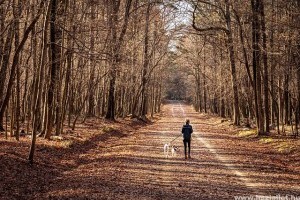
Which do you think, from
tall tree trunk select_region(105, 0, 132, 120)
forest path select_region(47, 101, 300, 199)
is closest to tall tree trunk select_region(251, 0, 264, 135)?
forest path select_region(47, 101, 300, 199)

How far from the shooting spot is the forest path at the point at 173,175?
1127 cm

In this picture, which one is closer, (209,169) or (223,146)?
(209,169)

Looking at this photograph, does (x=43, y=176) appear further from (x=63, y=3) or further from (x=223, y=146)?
(x=223, y=146)

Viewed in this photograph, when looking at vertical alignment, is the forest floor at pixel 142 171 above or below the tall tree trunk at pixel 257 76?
below

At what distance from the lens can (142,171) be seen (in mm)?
14547

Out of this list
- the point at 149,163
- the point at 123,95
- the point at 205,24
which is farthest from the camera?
the point at 123,95

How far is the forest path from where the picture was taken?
11273mm

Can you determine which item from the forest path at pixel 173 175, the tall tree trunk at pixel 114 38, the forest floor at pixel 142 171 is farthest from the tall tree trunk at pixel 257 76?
the tall tree trunk at pixel 114 38

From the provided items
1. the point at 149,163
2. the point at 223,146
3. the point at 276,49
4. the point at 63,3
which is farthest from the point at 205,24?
the point at 149,163

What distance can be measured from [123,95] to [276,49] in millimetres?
22625

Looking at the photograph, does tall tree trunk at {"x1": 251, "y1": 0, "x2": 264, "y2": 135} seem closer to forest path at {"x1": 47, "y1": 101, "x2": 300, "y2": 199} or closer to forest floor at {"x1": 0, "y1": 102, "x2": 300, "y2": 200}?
forest floor at {"x1": 0, "y1": 102, "x2": 300, "y2": 200}

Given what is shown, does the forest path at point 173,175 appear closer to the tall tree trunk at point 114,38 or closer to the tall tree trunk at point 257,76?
the tall tree trunk at point 257,76

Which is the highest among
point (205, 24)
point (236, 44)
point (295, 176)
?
point (205, 24)

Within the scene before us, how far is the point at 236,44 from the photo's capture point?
1203 inches
